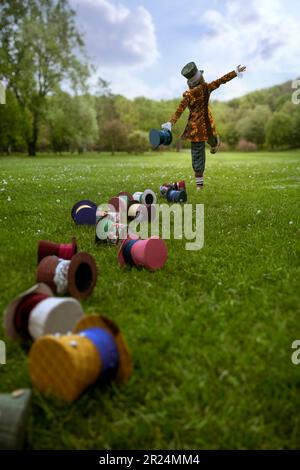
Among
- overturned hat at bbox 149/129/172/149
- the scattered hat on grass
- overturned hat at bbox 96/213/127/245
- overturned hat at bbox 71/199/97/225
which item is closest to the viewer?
overturned hat at bbox 96/213/127/245

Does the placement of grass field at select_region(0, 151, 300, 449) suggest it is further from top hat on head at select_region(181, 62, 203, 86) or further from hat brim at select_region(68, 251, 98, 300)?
top hat on head at select_region(181, 62, 203, 86)

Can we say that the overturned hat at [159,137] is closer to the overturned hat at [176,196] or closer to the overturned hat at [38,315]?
the overturned hat at [176,196]

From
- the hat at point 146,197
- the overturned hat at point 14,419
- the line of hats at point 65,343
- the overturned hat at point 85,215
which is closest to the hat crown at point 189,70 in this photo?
the hat at point 146,197

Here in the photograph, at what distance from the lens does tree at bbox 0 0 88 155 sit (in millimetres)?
43781

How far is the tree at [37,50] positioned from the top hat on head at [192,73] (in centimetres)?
3938

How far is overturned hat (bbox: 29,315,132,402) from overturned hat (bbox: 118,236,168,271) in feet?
5.80

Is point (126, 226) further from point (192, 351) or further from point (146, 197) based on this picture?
point (192, 351)

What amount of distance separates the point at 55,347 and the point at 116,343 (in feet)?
1.44

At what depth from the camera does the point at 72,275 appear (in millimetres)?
3732

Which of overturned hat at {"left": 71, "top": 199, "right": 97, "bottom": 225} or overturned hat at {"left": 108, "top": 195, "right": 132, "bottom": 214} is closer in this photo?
overturned hat at {"left": 71, "top": 199, "right": 97, "bottom": 225}

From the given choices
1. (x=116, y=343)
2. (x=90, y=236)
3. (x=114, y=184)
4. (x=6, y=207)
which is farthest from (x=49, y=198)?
(x=116, y=343)

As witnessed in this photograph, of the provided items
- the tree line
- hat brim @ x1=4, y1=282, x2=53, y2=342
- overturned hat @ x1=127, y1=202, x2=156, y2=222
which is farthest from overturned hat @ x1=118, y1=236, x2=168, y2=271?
the tree line

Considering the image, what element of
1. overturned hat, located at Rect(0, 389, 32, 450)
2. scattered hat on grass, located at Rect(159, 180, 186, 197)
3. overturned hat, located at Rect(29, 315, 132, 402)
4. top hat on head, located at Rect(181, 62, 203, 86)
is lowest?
overturned hat, located at Rect(0, 389, 32, 450)
